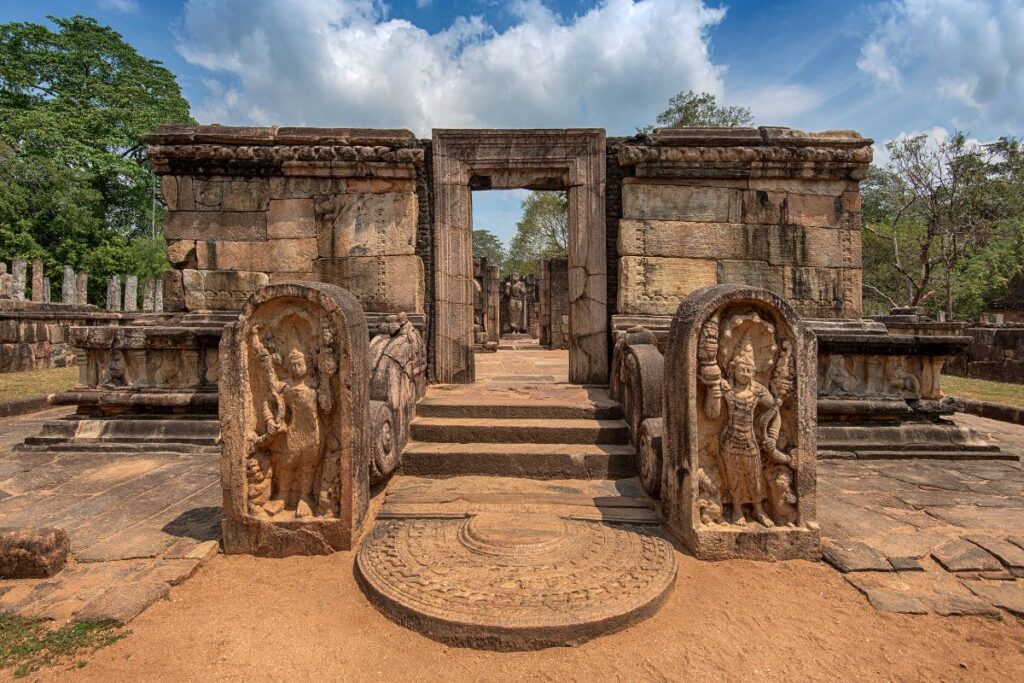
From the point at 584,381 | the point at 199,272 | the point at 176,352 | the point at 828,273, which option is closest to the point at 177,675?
the point at 176,352

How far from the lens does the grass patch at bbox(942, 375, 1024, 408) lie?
347 inches

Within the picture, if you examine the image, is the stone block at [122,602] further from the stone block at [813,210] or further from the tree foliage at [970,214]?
the tree foliage at [970,214]

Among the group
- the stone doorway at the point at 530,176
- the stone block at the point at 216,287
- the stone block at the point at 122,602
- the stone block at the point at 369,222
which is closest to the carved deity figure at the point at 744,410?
the stone block at the point at 122,602

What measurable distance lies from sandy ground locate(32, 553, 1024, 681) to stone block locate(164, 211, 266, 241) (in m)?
4.65

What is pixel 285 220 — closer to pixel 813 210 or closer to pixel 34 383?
pixel 813 210

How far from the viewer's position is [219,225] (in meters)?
6.25

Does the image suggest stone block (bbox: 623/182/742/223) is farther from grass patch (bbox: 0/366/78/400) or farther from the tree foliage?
the tree foliage

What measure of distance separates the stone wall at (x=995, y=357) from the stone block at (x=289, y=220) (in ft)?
42.7

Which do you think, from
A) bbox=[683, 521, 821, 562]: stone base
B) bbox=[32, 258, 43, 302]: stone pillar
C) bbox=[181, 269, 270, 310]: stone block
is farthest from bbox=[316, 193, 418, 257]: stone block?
bbox=[32, 258, 43, 302]: stone pillar

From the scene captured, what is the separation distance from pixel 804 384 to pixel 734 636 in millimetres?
1370

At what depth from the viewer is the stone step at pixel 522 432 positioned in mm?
4312

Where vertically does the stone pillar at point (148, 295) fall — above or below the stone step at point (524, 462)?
above

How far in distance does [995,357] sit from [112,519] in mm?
16650

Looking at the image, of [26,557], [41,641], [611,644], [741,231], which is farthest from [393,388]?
[741,231]
